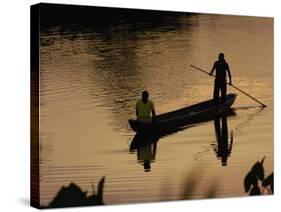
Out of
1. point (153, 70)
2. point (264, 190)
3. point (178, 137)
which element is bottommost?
point (264, 190)

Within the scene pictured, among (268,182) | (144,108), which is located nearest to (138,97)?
(144,108)

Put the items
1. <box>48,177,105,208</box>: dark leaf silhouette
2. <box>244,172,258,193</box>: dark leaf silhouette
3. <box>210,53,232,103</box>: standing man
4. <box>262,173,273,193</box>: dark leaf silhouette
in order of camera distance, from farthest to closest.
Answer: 1. <box>262,173,273,193</box>: dark leaf silhouette
2. <box>244,172,258,193</box>: dark leaf silhouette
3. <box>210,53,232,103</box>: standing man
4. <box>48,177,105,208</box>: dark leaf silhouette

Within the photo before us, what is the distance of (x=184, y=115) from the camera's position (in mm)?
8062

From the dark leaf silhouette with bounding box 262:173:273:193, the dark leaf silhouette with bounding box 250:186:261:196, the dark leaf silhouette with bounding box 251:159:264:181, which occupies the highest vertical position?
the dark leaf silhouette with bounding box 251:159:264:181

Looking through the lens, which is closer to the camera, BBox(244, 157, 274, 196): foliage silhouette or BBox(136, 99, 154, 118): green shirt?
BBox(136, 99, 154, 118): green shirt

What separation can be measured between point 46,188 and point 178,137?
1443 mm

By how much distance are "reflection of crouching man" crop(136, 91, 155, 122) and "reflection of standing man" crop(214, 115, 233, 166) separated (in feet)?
2.53

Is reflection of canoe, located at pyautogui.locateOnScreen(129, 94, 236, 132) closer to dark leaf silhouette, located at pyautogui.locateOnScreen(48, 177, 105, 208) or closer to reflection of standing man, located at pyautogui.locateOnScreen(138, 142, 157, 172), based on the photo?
reflection of standing man, located at pyautogui.locateOnScreen(138, 142, 157, 172)

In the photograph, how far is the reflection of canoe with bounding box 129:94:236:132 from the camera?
7.90m

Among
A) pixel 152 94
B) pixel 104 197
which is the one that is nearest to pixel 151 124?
pixel 152 94

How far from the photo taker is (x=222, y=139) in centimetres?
827

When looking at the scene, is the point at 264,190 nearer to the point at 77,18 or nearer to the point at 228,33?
the point at 228,33

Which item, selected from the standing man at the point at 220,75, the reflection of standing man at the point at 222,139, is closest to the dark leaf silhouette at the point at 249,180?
Answer: the reflection of standing man at the point at 222,139

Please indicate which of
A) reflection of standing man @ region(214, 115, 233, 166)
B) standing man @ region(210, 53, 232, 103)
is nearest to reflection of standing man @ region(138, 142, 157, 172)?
reflection of standing man @ region(214, 115, 233, 166)
